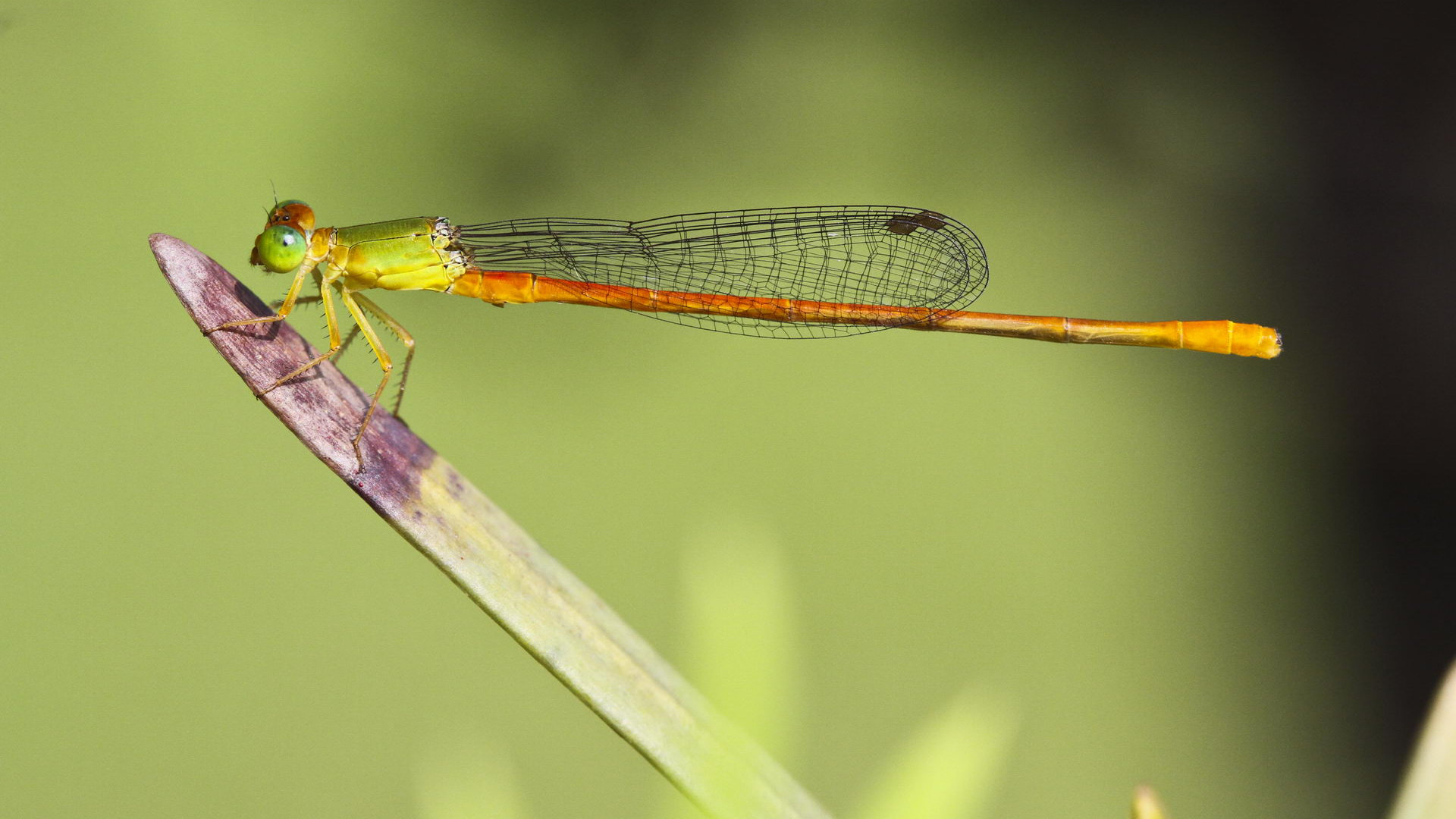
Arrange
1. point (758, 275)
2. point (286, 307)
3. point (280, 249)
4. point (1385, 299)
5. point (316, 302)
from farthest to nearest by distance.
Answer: point (1385, 299), point (758, 275), point (316, 302), point (280, 249), point (286, 307)

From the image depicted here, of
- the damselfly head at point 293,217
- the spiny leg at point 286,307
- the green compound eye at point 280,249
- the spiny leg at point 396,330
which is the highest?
the damselfly head at point 293,217

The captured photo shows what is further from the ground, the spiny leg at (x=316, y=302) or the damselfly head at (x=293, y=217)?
the damselfly head at (x=293, y=217)

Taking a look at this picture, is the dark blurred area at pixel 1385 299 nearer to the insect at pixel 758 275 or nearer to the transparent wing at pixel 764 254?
the insect at pixel 758 275

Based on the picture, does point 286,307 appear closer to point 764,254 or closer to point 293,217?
point 293,217

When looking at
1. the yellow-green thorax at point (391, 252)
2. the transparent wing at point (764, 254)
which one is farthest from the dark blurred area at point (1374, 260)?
the yellow-green thorax at point (391, 252)

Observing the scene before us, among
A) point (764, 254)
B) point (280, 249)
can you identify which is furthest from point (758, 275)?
point (280, 249)

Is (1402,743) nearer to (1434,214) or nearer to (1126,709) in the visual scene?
(1126,709)

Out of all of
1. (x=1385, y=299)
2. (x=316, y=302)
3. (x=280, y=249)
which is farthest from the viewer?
(x=1385, y=299)

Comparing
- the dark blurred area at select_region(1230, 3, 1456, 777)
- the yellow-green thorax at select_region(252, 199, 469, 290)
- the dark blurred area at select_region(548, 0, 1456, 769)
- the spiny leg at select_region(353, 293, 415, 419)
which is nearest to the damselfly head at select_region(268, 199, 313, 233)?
the yellow-green thorax at select_region(252, 199, 469, 290)
